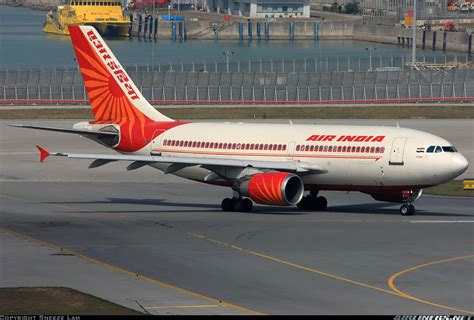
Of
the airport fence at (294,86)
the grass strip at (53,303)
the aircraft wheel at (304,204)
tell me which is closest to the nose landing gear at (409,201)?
the aircraft wheel at (304,204)

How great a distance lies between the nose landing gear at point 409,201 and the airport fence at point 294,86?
6950cm

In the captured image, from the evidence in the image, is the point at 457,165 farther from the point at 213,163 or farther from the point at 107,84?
the point at 107,84

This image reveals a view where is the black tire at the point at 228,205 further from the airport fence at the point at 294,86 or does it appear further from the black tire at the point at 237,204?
the airport fence at the point at 294,86

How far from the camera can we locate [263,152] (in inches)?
2415

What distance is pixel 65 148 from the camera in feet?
295

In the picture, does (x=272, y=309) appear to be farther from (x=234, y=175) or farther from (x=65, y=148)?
(x=65, y=148)

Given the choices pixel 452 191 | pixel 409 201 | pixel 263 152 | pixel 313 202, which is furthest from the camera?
pixel 452 191

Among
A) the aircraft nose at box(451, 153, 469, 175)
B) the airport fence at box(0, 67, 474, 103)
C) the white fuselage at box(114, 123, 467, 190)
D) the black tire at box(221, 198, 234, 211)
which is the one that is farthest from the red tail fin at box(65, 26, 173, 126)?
the airport fence at box(0, 67, 474, 103)

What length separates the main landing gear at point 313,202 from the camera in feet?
204

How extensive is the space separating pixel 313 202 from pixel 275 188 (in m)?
5.52

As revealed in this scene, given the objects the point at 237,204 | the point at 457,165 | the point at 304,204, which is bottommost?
the point at 304,204

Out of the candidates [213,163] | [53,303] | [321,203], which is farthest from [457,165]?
[53,303]

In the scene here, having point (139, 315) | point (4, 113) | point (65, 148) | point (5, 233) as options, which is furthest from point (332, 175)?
point (4, 113)

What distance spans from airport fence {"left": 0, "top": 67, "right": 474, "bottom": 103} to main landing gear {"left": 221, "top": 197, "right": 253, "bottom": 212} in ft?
221
